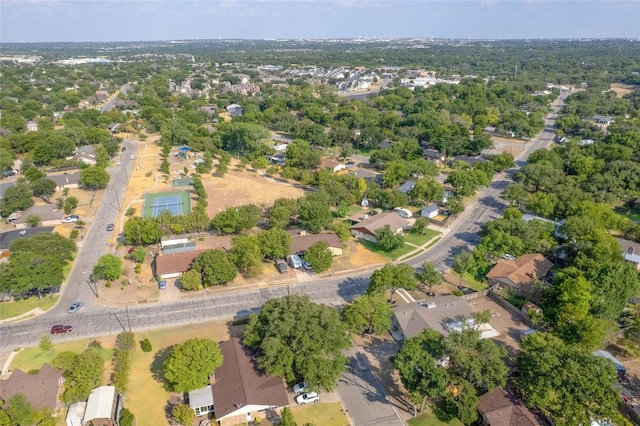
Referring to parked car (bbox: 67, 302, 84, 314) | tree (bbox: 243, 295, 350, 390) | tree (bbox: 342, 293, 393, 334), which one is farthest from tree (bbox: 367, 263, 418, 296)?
parked car (bbox: 67, 302, 84, 314)

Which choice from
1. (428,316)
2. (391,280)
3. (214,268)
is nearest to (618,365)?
(428,316)

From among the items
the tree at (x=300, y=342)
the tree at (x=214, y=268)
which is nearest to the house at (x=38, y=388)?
the tree at (x=300, y=342)

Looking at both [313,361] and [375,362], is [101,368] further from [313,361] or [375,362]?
[375,362]

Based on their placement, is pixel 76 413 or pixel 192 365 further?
pixel 192 365

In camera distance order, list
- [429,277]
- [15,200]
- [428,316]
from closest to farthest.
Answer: [428,316]
[429,277]
[15,200]

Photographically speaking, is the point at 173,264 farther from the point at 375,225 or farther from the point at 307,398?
the point at 375,225

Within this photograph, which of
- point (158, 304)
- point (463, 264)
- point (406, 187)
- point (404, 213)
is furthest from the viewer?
point (406, 187)

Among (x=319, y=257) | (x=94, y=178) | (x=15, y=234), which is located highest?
(x=94, y=178)
